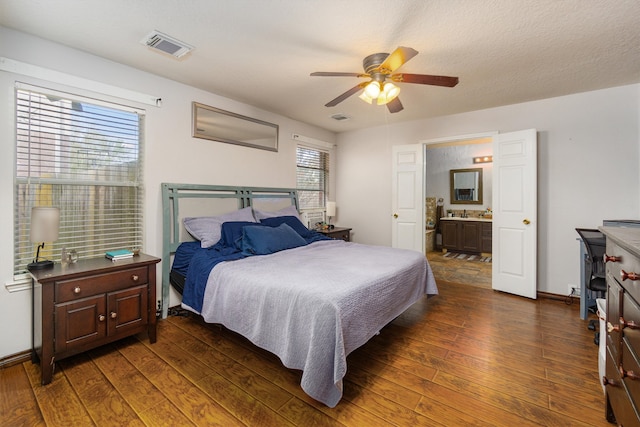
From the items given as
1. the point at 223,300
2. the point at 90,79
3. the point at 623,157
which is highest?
the point at 90,79

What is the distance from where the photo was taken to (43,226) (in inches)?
80.6

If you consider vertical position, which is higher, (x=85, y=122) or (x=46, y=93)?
(x=46, y=93)

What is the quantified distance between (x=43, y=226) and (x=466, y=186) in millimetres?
7334

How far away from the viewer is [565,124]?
3.56 meters

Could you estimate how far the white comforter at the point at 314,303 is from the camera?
1598mm

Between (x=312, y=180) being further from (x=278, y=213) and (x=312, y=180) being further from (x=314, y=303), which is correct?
(x=314, y=303)

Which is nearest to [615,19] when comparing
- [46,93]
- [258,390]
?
[258,390]

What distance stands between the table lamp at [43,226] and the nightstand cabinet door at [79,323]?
1.35ft

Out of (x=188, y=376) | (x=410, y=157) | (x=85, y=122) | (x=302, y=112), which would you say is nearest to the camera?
(x=188, y=376)

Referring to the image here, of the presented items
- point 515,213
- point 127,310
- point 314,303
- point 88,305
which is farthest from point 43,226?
point 515,213

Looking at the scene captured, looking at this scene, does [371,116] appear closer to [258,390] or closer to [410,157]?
[410,157]

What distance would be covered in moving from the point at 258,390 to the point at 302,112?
3581 millimetres

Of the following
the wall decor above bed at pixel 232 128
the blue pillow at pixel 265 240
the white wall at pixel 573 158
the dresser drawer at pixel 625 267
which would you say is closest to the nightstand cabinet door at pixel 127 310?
the blue pillow at pixel 265 240

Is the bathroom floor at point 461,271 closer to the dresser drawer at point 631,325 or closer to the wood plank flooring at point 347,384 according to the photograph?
the wood plank flooring at point 347,384
